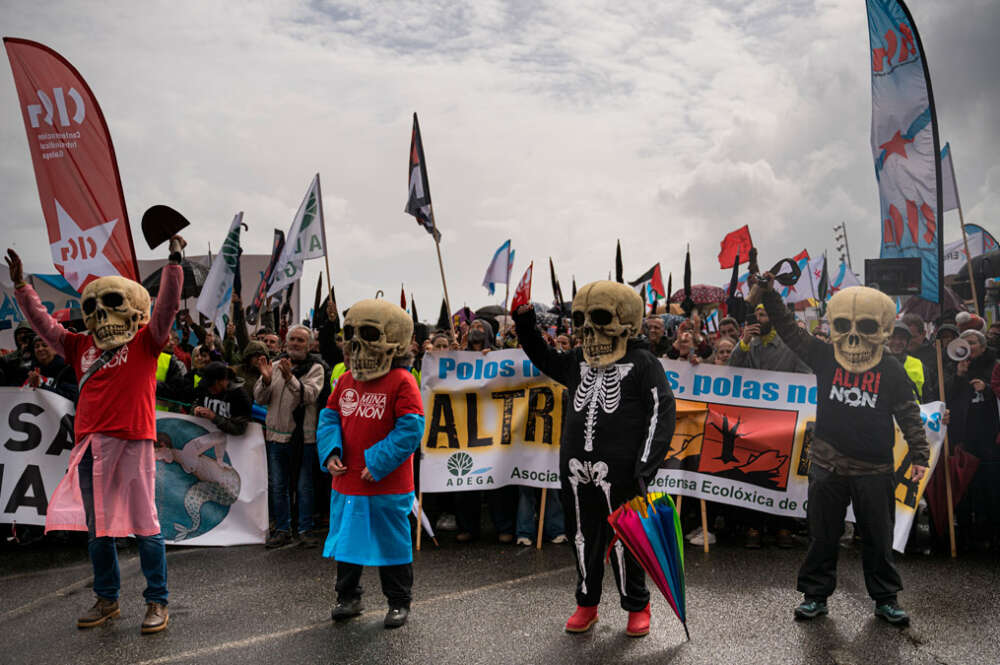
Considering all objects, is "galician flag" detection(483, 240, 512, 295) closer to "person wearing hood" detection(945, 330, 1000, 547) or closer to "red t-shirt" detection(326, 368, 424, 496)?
"person wearing hood" detection(945, 330, 1000, 547)

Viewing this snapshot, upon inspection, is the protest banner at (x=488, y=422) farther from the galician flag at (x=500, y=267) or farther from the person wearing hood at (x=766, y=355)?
the galician flag at (x=500, y=267)

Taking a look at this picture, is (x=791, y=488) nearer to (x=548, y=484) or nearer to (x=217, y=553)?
(x=548, y=484)

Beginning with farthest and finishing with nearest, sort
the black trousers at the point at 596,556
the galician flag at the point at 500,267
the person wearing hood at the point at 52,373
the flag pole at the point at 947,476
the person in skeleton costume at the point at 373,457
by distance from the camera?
the galician flag at the point at 500,267 → the person wearing hood at the point at 52,373 → the flag pole at the point at 947,476 → the person in skeleton costume at the point at 373,457 → the black trousers at the point at 596,556

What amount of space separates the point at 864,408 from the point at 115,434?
15.1 ft

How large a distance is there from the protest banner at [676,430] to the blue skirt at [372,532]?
2353 millimetres

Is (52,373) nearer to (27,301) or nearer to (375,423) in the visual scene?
(27,301)

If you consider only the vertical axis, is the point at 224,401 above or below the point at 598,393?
below

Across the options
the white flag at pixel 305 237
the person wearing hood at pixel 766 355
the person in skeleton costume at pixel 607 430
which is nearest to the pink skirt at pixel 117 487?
the person in skeleton costume at pixel 607 430

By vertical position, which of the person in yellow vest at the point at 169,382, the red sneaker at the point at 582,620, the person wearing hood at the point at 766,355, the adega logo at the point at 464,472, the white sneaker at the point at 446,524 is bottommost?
the white sneaker at the point at 446,524

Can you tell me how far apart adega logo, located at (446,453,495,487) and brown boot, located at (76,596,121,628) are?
2964 mm

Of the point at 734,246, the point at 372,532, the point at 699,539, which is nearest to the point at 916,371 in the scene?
the point at 699,539

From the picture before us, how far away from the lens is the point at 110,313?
5.16 metres

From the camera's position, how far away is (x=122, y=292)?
5199 millimetres

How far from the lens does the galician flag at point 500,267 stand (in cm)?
1490
